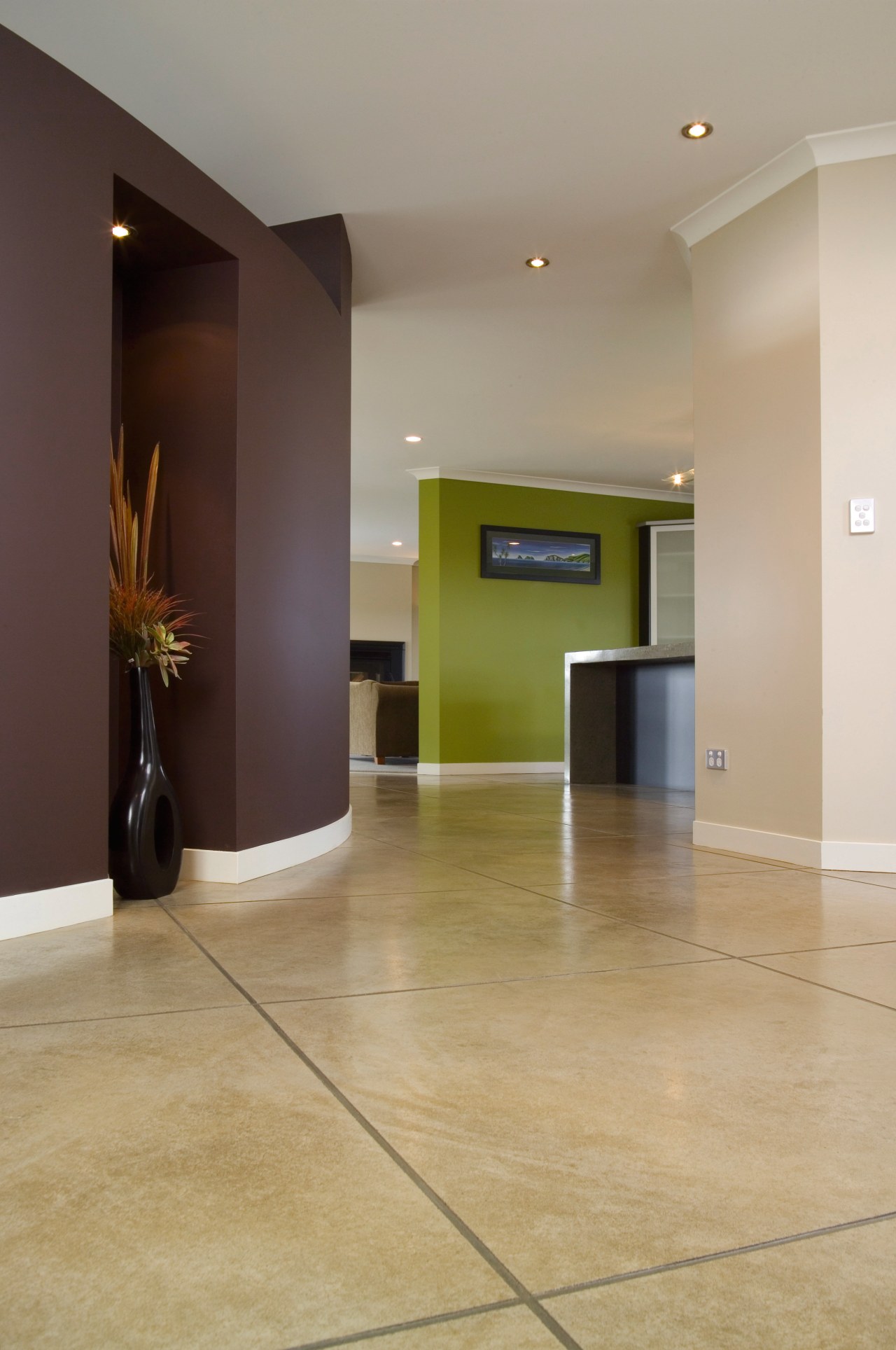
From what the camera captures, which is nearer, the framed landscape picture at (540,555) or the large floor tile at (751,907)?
the large floor tile at (751,907)

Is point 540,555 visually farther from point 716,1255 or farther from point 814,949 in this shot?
point 716,1255

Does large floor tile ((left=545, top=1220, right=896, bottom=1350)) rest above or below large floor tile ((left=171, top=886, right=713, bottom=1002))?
above

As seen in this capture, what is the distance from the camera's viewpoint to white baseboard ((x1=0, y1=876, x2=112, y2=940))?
82.7 inches

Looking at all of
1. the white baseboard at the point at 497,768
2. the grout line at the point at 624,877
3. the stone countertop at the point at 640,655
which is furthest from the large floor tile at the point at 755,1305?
the white baseboard at the point at 497,768

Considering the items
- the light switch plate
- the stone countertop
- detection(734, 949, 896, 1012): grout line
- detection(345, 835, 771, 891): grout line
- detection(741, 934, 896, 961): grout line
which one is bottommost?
detection(345, 835, 771, 891): grout line

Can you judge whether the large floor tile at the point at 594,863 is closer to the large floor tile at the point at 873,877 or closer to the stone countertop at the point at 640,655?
the large floor tile at the point at 873,877

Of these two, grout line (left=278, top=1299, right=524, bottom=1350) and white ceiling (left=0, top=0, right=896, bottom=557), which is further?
white ceiling (left=0, top=0, right=896, bottom=557)

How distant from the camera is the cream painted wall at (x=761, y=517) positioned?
10.6ft

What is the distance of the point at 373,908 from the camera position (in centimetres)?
240

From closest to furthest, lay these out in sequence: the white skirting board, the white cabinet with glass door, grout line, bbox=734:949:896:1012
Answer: grout line, bbox=734:949:896:1012 < the white skirting board < the white cabinet with glass door

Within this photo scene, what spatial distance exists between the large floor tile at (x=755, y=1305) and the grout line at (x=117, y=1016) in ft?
3.00

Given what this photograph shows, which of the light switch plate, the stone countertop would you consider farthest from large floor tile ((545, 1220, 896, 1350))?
the stone countertop

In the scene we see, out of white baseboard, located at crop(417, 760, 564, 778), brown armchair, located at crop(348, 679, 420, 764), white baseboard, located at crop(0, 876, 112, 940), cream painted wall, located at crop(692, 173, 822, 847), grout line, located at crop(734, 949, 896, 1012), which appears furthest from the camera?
brown armchair, located at crop(348, 679, 420, 764)

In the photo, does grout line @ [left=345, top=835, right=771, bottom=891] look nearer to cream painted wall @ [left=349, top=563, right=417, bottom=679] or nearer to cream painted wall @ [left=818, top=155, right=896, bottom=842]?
cream painted wall @ [left=818, top=155, right=896, bottom=842]
